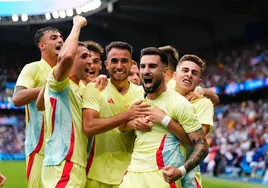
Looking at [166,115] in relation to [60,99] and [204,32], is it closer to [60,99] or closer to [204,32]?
[60,99]

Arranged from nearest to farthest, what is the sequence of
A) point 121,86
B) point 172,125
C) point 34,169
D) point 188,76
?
1. point 172,125
2. point 121,86
3. point 188,76
4. point 34,169

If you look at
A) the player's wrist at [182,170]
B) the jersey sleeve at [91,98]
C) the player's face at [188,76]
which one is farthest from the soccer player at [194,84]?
the player's wrist at [182,170]

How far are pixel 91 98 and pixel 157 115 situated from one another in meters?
0.71

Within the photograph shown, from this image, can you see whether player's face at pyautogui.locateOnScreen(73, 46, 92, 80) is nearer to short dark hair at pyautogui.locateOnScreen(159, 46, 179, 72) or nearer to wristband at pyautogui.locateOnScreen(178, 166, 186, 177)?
wristband at pyautogui.locateOnScreen(178, 166, 186, 177)

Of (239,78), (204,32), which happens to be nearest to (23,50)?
(204,32)

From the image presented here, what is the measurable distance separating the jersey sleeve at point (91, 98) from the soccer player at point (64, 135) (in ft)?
0.20

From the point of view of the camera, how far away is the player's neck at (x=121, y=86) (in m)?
5.21

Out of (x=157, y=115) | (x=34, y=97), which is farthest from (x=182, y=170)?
(x=34, y=97)

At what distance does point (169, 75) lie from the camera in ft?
20.9

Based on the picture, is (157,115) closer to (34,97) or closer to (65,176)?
(65,176)

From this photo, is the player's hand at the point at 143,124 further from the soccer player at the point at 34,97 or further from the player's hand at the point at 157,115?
the soccer player at the point at 34,97

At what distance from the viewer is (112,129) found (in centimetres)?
501

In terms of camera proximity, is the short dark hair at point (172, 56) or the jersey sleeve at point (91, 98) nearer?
the jersey sleeve at point (91, 98)

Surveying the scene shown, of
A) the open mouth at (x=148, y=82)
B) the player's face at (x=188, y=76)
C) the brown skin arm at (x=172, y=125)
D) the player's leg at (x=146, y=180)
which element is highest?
the player's face at (x=188, y=76)
